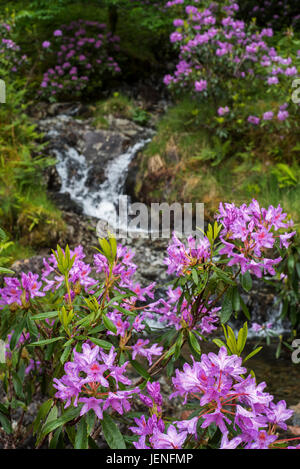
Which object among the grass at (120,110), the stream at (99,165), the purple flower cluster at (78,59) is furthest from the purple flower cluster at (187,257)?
the purple flower cluster at (78,59)

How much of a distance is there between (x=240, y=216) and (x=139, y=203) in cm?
358

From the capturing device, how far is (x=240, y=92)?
4.65 metres

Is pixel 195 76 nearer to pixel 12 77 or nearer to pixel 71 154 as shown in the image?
pixel 71 154

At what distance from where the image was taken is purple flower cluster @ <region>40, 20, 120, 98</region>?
6570 mm

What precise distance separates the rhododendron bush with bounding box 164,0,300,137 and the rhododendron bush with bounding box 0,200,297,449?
3327mm

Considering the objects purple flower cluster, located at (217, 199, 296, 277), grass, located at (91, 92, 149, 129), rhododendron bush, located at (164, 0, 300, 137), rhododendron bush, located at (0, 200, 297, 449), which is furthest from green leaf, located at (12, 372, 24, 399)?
grass, located at (91, 92, 149, 129)

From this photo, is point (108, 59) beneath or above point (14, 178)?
above

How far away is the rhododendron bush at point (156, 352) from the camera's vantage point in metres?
0.95

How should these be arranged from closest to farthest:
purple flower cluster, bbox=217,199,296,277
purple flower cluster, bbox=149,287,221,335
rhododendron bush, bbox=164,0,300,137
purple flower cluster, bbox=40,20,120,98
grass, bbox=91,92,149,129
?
1. purple flower cluster, bbox=217,199,296,277
2. purple flower cluster, bbox=149,287,221,335
3. rhododendron bush, bbox=164,0,300,137
4. grass, bbox=91,92,149,129
5. purple flower cluster, bbox=40,20,120,98

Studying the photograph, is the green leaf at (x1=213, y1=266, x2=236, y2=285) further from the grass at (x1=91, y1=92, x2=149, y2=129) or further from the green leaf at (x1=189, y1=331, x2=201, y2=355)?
the grass at (x1=91, y1=92, x2=149, y2=129)

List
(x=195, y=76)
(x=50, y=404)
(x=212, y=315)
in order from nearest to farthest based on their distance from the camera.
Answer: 1. (x=50, y=404)
2. (x=212, y=315)
3. (x=195, y=76)

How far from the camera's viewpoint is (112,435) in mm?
1030

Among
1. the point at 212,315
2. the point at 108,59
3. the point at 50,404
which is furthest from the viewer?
the point at 108,59
